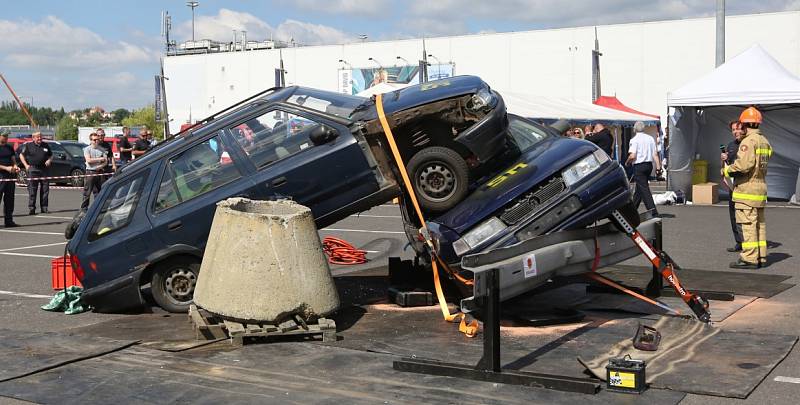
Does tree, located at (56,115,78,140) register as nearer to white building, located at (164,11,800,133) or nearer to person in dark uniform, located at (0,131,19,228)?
white building, located at (164,11,800,133)

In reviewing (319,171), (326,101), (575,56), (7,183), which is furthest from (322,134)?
(575,56)

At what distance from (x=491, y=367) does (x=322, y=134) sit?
312 cm

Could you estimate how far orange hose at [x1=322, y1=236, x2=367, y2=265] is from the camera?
1169 centimetres

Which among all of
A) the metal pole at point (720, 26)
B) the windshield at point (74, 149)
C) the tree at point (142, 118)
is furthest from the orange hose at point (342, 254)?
the tree at point (142, 118)

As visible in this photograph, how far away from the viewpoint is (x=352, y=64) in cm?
5050

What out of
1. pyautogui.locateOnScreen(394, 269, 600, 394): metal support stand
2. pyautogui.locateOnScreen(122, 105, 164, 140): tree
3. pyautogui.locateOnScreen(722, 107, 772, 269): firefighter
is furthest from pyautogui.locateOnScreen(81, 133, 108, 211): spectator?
pyautogui.locateOnScreen(122, 105, 164, 140): tree

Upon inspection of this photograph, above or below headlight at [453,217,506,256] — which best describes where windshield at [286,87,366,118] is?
above

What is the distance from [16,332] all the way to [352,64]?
43761 mm

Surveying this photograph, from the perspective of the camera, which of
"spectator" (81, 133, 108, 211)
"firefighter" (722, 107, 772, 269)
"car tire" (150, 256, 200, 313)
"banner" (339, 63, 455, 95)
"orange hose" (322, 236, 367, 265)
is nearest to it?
"car tire" (150, 256, 200, 313)

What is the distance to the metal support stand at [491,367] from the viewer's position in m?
5.65

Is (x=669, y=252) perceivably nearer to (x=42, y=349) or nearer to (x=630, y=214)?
(x=630, y=214)

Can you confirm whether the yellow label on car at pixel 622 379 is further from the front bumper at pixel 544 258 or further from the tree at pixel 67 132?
the tree at pixel 67 132

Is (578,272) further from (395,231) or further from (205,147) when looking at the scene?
(395,231)

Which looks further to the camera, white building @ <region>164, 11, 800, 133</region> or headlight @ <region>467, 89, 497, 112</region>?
white building @ <region>164, 11, 800, 133</region>
